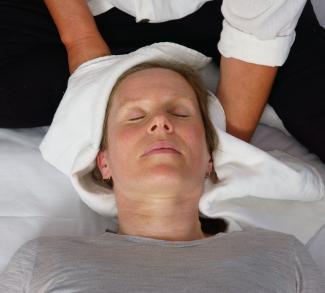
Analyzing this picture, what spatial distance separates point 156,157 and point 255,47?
27cm

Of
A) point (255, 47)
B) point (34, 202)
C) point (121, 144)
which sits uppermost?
point (255, 47)

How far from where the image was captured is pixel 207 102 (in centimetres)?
106

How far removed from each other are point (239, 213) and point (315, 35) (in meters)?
0.41

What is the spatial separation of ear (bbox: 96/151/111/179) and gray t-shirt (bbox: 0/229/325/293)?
0.43ft

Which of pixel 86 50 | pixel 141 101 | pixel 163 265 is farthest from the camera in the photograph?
pixel 86 50

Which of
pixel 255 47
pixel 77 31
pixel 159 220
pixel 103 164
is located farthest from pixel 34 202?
pixel 255 47

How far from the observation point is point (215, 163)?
3.50 feet

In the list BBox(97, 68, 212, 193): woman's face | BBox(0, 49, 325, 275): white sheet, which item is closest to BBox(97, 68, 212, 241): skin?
BBox(97, 68, 212, 193): woman's face

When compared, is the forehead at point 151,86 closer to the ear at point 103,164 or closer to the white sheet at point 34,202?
the ear at point 103,164

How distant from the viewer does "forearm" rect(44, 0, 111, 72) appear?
1.11m

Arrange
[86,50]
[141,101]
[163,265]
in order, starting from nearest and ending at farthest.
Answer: [163,265] < [141,101] < [86,50]

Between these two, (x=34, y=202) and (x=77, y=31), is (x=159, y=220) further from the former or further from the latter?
(x=77, y=31)

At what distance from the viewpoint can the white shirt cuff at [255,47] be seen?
0.95 meters

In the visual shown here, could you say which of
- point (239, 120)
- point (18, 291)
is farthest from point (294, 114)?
point (18, 291)
